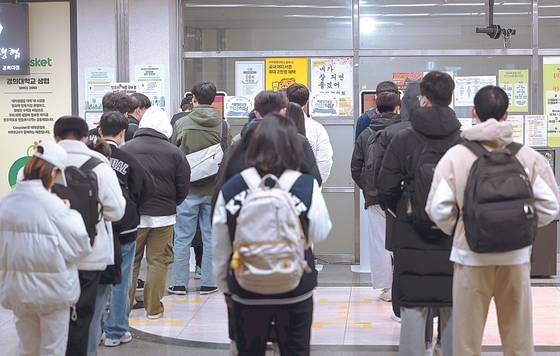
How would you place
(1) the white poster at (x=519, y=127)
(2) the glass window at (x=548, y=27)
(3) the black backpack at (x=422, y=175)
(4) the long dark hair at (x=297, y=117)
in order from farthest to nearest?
(2) the glass window at (x=548, y=27)
(1) the white poster at (x=519, y=127)
(4) the long dark hair at (x=297, y=117)
(3) the black backpack at (x=422, y=175)

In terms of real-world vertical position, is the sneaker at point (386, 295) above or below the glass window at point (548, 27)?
→ below

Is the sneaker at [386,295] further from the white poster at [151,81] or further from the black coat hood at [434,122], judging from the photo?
the white poster at [151,81]

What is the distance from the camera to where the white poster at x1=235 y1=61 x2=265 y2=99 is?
408 inches

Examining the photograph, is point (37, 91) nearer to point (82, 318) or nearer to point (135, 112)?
point (135, 112)

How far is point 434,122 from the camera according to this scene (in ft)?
17.5

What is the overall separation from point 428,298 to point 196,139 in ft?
12.0

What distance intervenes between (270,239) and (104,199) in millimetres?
1620

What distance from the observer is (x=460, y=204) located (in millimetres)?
4945

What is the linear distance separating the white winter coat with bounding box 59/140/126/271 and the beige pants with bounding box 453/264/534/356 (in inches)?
77.1

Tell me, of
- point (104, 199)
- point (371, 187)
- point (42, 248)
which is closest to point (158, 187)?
point (371, 187)

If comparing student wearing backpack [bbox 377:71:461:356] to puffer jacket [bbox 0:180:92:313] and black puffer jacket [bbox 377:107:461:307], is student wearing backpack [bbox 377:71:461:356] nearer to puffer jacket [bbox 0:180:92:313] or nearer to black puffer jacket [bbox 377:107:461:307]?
black puffer jacket [bbox 377:107:461:307]

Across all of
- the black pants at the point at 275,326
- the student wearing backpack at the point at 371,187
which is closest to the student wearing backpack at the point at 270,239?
the black pants at the point at 275,326

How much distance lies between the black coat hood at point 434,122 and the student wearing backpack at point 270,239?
3.81 feet

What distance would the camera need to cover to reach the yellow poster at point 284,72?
1034cm
